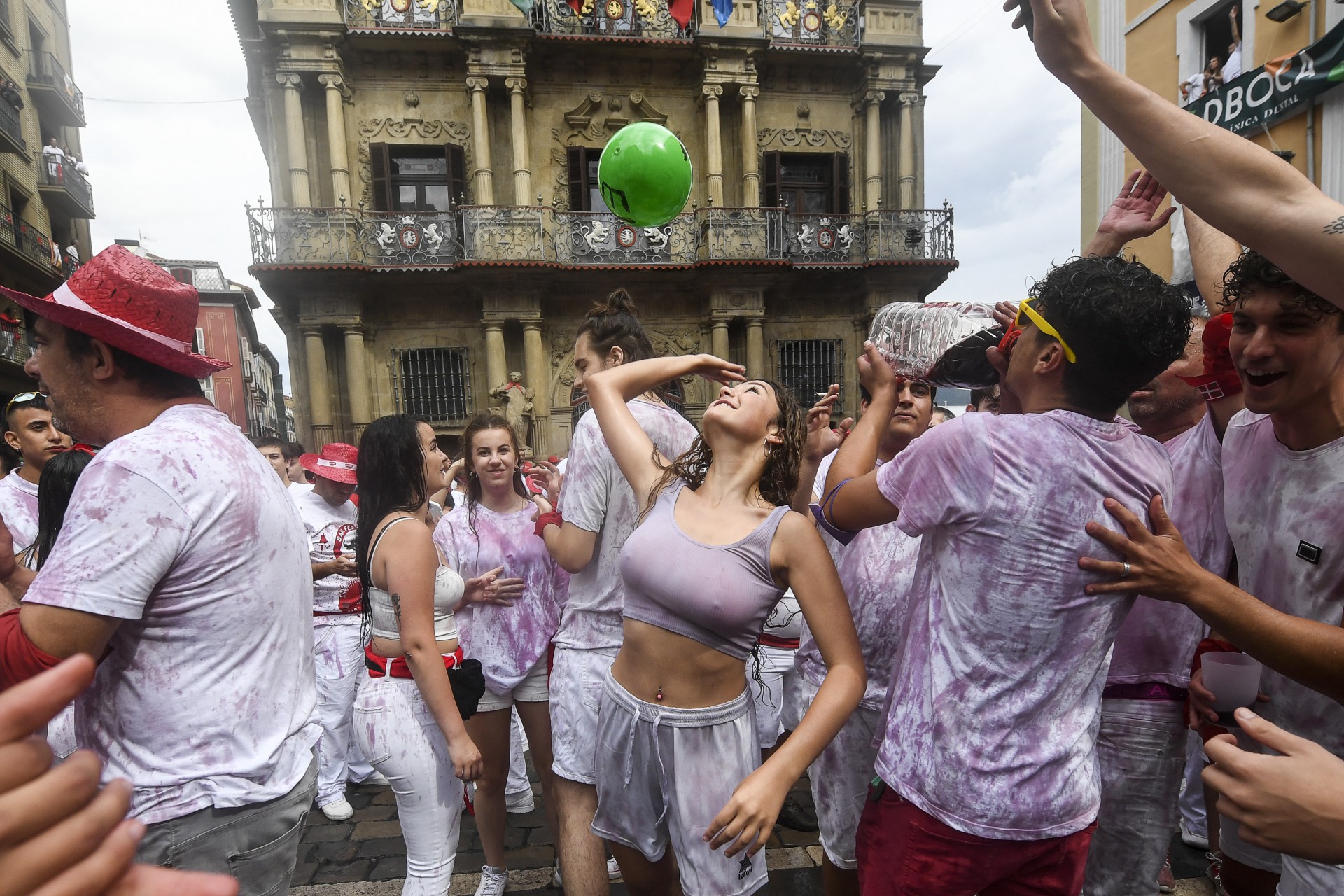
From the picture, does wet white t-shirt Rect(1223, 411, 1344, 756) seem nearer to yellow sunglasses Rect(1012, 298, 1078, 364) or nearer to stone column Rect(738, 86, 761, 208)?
yellow sunglasses Rect(1012, 298, 1078, 364)

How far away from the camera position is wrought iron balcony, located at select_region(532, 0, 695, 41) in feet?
47.8

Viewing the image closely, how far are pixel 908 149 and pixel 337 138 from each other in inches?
504

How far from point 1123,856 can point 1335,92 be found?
1077cm

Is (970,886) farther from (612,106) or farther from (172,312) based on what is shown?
(612,106)

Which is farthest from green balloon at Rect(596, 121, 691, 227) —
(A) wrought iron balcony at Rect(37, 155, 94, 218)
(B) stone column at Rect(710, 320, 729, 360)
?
(A) wrought iron balcony at Rect(37, 155, 94, 218)

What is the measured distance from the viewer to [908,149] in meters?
15.8

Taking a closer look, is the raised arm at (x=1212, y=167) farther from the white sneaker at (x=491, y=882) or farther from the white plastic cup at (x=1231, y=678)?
the white sneaker at (x=491, y=882)

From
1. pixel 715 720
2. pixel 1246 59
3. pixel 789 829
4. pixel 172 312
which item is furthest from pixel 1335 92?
pixel 172 312

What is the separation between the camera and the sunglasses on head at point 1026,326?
167 cm

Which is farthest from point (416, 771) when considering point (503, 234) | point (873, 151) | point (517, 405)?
point (873, 151)

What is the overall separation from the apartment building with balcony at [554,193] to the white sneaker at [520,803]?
10.5 meters

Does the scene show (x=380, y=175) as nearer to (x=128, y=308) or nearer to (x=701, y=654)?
(x=128, y=308)

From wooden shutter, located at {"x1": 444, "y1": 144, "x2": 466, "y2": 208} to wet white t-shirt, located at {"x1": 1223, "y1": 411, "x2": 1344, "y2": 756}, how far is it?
14994mm

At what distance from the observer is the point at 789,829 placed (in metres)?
3.79
